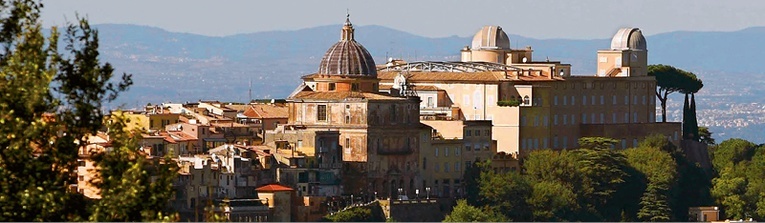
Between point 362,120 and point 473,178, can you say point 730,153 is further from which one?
point 362,120

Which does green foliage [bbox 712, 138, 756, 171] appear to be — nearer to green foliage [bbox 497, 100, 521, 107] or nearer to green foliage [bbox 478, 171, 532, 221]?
green foliage [bbox 497, 100, 521, 107]

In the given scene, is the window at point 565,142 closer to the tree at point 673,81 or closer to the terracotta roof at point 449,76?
the terracotta roof at point 449,76

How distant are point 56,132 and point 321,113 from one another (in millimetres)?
65443

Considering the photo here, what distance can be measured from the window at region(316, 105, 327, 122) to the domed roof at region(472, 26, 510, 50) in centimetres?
2030

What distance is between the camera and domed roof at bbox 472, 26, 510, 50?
123m

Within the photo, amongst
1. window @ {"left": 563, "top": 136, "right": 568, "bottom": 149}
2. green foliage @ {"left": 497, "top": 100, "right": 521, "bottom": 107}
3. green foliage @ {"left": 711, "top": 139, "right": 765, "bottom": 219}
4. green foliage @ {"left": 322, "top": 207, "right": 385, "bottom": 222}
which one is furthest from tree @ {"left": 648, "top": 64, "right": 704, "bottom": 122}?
green foliage @ {"left": 322, "top": 207, "right": 385, "bottom": 222}

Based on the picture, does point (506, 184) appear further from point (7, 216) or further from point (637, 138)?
point (7, 216)

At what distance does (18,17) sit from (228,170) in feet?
188

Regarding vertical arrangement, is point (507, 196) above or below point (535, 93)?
below

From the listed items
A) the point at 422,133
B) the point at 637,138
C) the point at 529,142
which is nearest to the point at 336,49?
the point at 422,133

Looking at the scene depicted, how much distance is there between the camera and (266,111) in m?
115

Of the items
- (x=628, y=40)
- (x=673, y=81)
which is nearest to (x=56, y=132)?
(x=628, y=40)

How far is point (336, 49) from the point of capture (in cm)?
10544

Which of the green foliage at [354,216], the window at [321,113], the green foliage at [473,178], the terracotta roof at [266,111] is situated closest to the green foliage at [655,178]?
the green foliage at [473,178]
